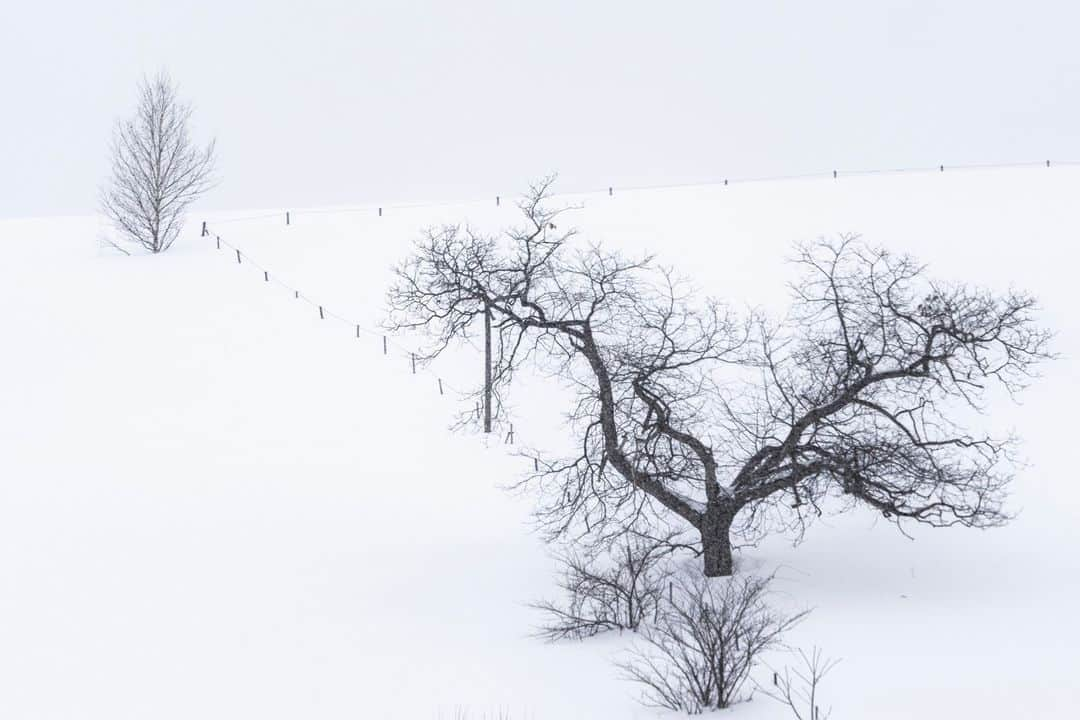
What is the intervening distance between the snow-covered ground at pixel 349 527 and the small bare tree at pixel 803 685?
0.22 meters

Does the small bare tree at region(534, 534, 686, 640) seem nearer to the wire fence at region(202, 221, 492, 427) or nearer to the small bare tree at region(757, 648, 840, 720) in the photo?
the small bare tree at region(757, 648, 840, 720)

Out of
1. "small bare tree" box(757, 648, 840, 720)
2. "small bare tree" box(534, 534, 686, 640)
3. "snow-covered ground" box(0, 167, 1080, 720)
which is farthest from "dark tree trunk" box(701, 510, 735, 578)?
"small bare tree" box(757, 648, 840, 720)

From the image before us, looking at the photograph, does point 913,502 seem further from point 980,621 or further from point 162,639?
point 162,639

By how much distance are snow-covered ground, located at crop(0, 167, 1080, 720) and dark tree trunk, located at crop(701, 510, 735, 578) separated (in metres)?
1.12

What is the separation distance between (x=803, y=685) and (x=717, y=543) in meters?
4.46

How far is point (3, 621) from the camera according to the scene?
14.5m

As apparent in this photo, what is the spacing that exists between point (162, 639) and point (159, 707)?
86.6 inches

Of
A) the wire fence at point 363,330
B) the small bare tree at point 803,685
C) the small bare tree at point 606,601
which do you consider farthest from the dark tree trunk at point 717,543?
the wire fence at point 363,330

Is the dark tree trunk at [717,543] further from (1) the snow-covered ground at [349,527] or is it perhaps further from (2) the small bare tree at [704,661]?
A: (2) the small bare tree at [704,661]

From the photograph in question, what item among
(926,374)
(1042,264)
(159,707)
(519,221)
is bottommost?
(159,707)

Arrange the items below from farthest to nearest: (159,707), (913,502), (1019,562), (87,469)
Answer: (87,469), (913,502), (1019,562), (159,707)

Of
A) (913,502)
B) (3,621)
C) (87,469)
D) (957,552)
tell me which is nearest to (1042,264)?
(913,502)

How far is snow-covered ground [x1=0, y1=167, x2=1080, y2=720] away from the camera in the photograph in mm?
12188

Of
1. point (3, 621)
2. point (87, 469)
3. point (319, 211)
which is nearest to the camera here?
point (3, 621)
